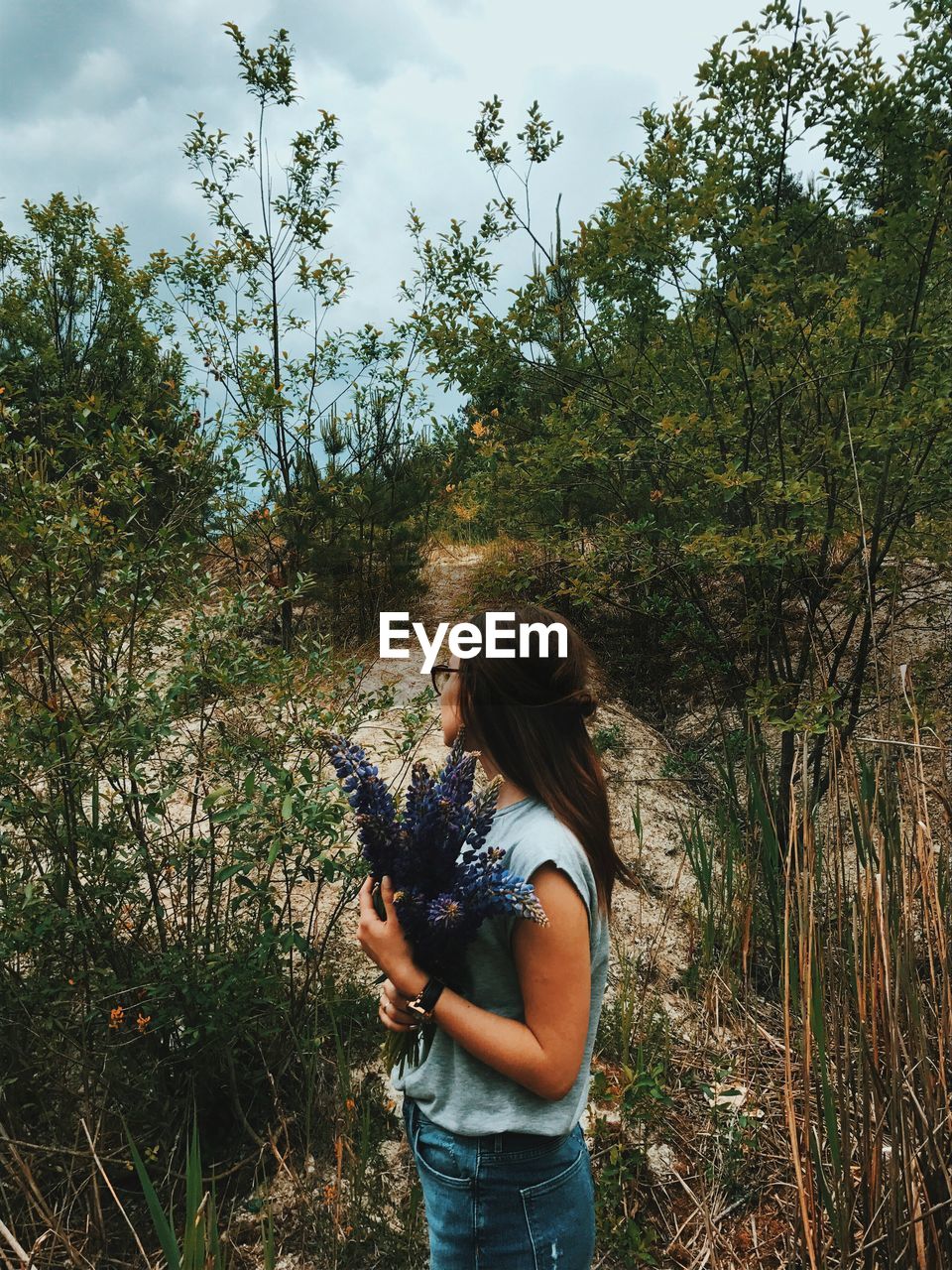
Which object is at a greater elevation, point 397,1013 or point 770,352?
point 770,352

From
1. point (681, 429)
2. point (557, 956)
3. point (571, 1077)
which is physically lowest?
point (571, 1077)

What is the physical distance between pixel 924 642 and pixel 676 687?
1885 millimetres

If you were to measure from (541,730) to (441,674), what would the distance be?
0.22 meters

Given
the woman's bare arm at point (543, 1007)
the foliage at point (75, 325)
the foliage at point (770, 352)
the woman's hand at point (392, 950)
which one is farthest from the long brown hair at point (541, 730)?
the foliage at point (75, 325)

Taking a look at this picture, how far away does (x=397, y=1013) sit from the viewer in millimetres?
1187

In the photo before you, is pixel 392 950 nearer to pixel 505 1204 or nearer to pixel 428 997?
pixel 428 997

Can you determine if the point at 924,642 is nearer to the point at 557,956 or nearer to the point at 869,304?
the point at 869,304

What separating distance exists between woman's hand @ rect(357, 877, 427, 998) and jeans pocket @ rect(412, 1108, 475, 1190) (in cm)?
26

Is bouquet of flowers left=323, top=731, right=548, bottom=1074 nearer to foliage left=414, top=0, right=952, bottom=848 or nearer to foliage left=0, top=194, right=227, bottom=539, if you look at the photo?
foliage left=414, top=0, right=952, bottom=848

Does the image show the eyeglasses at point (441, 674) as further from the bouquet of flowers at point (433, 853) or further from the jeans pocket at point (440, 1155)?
the jeans pocket at point (440, 1155)

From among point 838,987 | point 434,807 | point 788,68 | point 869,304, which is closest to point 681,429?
point 869,304

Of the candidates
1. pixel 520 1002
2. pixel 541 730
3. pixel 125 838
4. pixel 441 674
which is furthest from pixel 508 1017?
pixel 125 838

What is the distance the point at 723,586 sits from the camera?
6.55 meters

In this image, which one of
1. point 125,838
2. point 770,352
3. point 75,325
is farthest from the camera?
point 75,325
